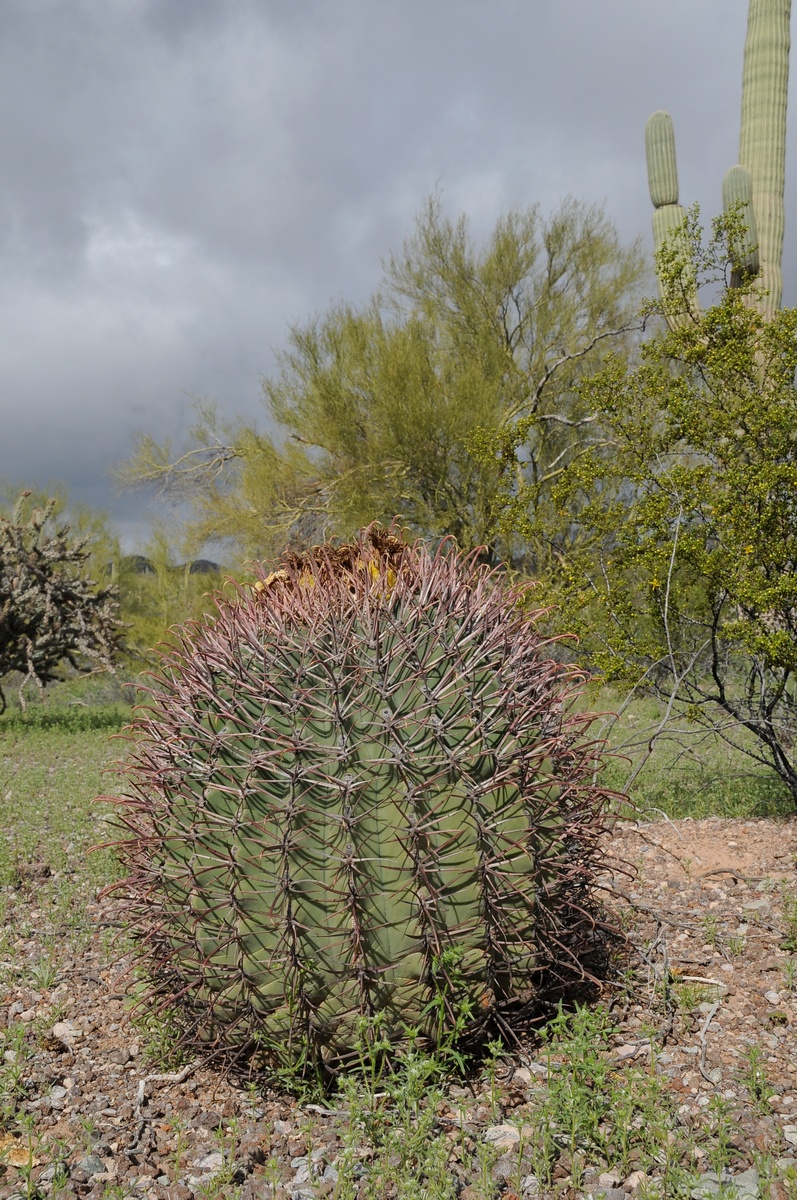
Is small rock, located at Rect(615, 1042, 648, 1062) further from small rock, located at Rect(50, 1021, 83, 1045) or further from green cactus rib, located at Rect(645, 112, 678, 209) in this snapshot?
green cactus rib, located at Rect(645, 112, 678, 209)

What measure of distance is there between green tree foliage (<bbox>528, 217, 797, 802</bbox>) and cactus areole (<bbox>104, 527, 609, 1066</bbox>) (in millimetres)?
3425

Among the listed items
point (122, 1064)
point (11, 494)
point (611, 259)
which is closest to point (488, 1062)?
point (122, 1064)

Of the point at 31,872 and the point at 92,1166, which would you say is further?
the point at 31,872

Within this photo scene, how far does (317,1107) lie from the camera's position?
244cm

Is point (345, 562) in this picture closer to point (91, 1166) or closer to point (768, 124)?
point (91, 1166)

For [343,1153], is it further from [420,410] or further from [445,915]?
[420,410]

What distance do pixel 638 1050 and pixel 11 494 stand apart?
927 inches

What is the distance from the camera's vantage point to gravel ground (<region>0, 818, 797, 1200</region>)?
2.26 meters

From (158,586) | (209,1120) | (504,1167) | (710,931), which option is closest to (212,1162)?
(209,1120)

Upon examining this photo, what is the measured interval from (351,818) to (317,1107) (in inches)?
33.3

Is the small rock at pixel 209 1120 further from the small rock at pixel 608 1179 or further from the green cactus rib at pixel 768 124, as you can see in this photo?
the green cactus rib at pixel 768 124

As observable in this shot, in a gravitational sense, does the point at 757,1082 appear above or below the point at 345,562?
below

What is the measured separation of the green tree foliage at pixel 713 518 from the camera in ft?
19.8

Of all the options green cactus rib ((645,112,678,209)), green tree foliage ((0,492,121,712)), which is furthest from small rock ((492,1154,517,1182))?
green cactus rib ((645,112,678,209))
